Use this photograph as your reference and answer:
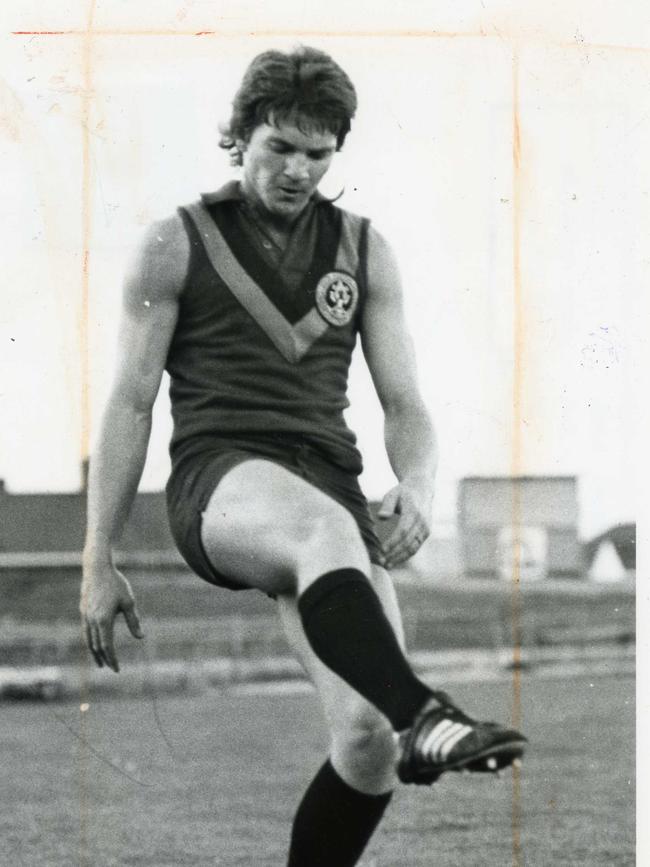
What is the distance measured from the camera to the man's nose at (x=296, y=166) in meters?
5.04

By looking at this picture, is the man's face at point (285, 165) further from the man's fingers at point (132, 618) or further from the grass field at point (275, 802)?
the grass field at point (275, 802)

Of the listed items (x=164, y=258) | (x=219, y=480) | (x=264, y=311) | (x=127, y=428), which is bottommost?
(x=219, y=480)

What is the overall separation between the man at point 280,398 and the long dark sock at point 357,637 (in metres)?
0.06

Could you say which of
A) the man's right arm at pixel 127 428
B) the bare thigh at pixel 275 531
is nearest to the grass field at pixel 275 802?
the man's right arm at pixel 127 428

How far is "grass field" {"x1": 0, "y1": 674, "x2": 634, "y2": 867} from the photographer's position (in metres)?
5.63

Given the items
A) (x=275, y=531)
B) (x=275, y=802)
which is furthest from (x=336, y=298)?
(x=275, y=802)

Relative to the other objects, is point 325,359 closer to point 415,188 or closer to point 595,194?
point 415,188

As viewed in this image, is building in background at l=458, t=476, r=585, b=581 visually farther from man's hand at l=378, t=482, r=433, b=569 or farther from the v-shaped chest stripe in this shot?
the v-shaped chest stripe

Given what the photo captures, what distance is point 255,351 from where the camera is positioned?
5.01 meters

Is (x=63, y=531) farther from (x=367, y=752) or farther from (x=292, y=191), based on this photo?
(x=367, y=752)

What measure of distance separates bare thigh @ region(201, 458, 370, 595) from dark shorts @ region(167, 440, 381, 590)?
0.06 metres

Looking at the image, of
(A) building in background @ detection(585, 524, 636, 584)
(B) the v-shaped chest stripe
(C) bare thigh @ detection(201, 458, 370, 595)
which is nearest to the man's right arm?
(B) the v-shaped chest stripe

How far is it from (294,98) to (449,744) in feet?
6.79

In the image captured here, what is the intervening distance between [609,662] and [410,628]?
0.91 m
